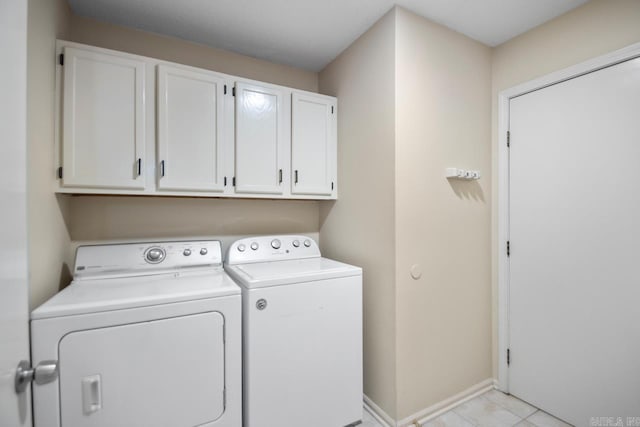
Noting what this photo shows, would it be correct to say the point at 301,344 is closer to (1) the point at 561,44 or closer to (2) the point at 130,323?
(2) the point at 130,323

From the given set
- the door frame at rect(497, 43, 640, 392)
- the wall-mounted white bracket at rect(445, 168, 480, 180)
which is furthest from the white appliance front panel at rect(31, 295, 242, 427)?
the door frame at rect(497, 43, 640, 392)

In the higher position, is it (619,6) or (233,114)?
(619,6)

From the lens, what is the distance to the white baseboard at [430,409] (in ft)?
5.72

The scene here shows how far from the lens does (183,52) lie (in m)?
2.04

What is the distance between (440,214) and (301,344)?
119cm

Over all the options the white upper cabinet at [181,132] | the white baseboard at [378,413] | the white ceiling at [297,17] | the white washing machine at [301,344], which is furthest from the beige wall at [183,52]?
the white baseboard at [378,413]

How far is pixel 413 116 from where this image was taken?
1774 millimetres

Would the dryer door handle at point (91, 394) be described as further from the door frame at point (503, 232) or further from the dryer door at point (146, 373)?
the door frame at point (503, 232)

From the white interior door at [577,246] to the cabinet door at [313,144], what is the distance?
1296 millimetres

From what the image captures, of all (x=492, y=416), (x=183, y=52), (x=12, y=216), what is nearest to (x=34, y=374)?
(x=12, y=216)

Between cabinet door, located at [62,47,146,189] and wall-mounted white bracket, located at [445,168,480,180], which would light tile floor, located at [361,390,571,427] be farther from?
cabinet door, located at [62,47,146,189]

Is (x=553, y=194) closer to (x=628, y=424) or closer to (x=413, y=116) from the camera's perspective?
(x=413, y=116)

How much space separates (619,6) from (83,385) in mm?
3150

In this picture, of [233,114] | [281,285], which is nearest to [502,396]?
[281,285]
